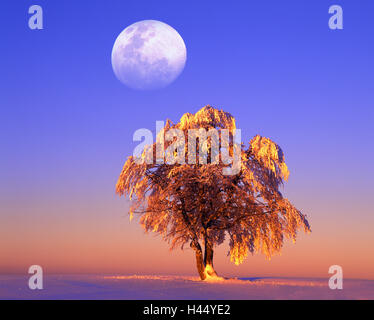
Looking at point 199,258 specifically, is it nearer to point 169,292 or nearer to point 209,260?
point 209,260

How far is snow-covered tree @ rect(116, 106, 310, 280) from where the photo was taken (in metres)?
29.9

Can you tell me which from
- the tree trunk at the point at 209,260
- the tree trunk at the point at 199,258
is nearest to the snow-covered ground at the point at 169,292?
the tree trunk at the point at 209,260

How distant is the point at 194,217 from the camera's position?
30.7 metres

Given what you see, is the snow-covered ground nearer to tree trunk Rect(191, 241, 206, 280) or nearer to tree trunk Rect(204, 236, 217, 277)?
tree trunk Rect(204, 236, 217, 277)

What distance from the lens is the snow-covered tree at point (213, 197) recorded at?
29.9 meters

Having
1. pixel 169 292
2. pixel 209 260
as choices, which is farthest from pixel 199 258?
pixel 169 292

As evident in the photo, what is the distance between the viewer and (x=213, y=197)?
99.5 feet

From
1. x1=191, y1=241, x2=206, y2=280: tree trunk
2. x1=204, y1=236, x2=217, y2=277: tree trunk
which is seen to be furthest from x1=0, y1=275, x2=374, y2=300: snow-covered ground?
x1=191, y1=241, x2=206, y2=280: tree trunk

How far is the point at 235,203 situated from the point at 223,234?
8.17ft

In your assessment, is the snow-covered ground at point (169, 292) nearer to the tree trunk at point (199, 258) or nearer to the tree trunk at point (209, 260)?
the tree trunk at point (209, 260)
